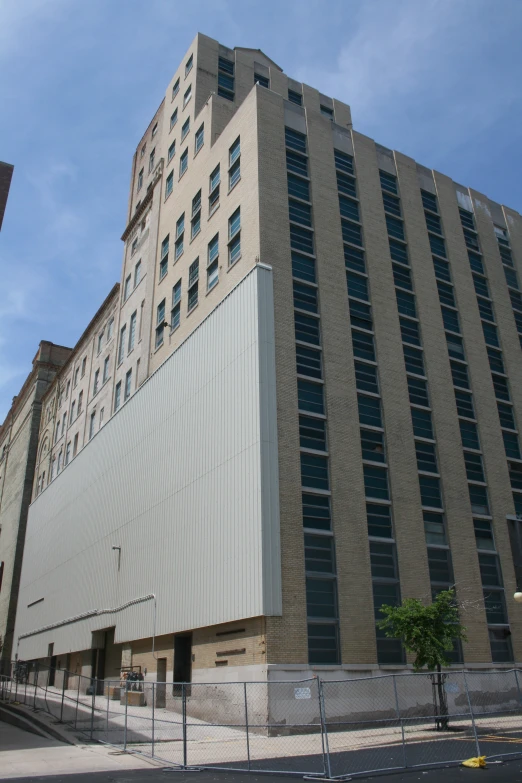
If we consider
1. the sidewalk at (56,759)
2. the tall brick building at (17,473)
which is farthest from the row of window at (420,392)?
the tall brick building at (17,473)

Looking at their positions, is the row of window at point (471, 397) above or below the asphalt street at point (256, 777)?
above

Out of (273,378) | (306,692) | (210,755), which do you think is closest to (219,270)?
(273,378)

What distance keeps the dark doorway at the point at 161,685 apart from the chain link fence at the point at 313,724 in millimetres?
76

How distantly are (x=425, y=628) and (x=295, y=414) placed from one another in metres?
9.72

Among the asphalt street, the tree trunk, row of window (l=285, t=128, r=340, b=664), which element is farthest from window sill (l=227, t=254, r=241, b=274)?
the asphalt street

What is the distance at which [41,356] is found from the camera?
74750 millimetres

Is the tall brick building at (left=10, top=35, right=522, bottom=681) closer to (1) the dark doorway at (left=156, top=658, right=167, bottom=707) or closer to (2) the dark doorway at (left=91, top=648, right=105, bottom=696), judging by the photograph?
(2) the dark doorway at (left=91, top=648, right=105, bottom=696)

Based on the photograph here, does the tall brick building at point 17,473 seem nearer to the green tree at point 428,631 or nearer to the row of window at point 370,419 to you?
the row of window at point 370,419

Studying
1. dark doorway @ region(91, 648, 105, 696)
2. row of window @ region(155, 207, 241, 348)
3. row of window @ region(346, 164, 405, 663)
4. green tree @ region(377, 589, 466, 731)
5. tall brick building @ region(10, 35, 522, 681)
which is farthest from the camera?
dark doorway @ region(91, 648, 105, 696)

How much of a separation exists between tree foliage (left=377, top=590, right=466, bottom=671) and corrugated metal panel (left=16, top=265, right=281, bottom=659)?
442cm

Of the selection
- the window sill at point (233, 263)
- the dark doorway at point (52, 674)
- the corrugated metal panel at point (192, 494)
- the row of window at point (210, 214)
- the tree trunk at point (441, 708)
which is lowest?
the tree trunk at point (441, 708)

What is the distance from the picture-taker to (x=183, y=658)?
29.0m

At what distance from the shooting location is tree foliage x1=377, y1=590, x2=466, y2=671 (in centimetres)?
2277

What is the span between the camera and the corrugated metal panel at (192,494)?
982 inches
